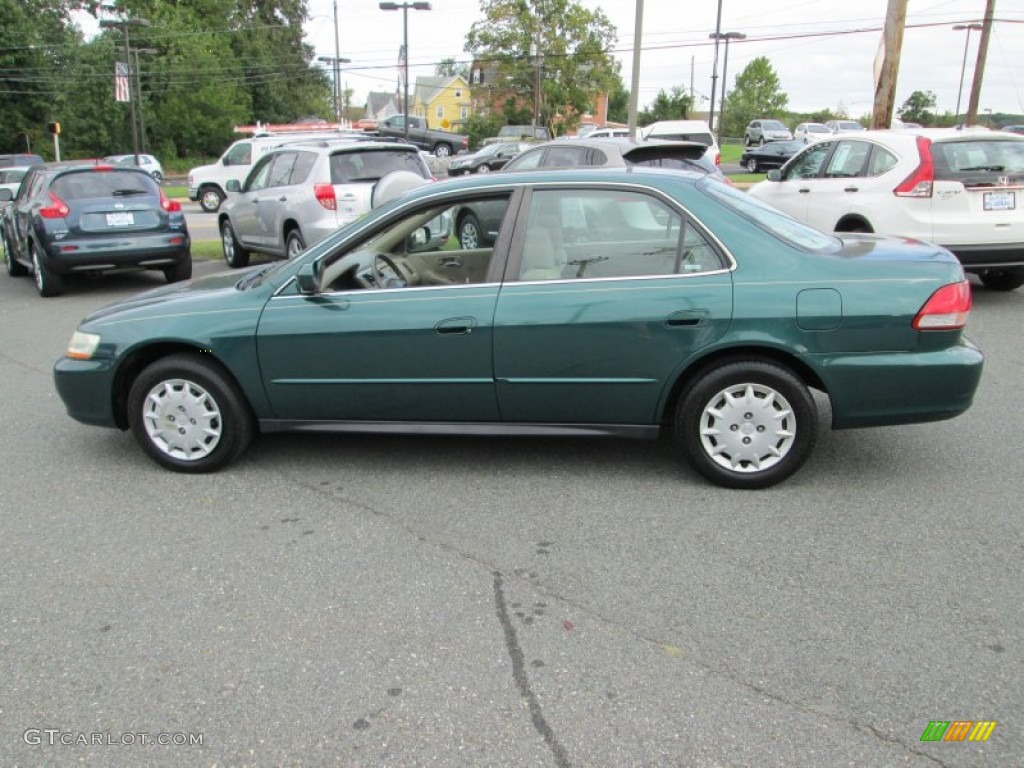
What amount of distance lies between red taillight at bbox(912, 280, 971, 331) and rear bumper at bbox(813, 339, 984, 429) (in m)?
0.12

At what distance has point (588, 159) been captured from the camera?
10.3 meters

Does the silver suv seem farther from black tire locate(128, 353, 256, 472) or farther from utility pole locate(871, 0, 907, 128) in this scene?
utility pole locate(871, 0, 907, 128)

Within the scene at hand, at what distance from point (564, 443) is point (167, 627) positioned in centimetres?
251

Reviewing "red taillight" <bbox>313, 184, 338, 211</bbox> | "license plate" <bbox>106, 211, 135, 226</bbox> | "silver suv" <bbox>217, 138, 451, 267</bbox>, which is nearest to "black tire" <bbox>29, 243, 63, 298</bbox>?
"license plate" <bbox>106, 211, 135, 226</bbox>

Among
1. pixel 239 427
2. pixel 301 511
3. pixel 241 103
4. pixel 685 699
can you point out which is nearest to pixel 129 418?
pixel 239 427

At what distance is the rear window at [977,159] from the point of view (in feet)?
26.7

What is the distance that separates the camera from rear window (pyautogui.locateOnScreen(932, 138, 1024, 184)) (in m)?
8.15

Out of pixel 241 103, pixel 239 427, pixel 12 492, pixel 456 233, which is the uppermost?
pixel 241 103

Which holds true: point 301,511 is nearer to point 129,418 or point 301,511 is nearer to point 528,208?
point 129,418

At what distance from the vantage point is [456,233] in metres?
5.44

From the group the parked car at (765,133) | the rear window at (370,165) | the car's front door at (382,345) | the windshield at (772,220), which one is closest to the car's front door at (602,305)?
the car's front door at (382,345)

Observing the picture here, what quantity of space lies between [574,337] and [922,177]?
560 centimetres

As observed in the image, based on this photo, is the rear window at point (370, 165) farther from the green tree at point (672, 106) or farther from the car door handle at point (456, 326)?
the green tree at point (672, 106)

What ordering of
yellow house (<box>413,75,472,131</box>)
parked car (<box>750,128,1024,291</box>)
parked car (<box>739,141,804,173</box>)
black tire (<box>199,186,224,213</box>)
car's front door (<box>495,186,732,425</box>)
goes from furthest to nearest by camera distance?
yellow house (<box>413,75,472,131</box>)
parked car (<box>739,141,804,173</box>)
black tire (<box>199,186,224,213</box>)
parked car (<box>750,128,1024,291</box>)
car's front door (<box>495,186,732,425</box>)
